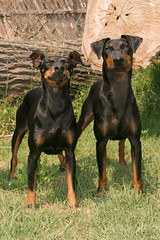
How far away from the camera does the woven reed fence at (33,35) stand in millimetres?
6344

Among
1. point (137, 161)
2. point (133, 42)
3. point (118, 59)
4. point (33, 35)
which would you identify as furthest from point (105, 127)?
point (33, 35)

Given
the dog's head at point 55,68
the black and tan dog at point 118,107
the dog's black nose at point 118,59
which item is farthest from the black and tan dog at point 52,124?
the dog's black nose at point 118,59

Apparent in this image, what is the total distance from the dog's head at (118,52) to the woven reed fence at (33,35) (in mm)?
2900

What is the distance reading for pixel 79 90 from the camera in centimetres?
704

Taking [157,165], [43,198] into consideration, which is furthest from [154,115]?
[43,198]

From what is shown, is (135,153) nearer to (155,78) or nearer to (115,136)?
(115,136)

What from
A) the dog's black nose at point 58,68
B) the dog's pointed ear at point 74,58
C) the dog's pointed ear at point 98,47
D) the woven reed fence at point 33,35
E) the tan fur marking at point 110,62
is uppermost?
the woven reed fence at point 33,35

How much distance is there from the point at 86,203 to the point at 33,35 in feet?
16.8

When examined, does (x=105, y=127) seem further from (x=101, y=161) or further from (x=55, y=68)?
(x=55, y=68)

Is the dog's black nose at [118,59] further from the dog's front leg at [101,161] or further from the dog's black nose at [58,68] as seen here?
the dog's front leg at [101,161]

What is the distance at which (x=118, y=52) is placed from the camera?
3316mm

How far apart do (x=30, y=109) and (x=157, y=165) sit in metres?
1.91

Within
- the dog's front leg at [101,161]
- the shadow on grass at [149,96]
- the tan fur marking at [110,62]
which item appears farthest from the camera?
the shadow on grass at [149,96]

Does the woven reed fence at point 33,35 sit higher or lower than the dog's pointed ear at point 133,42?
higher
